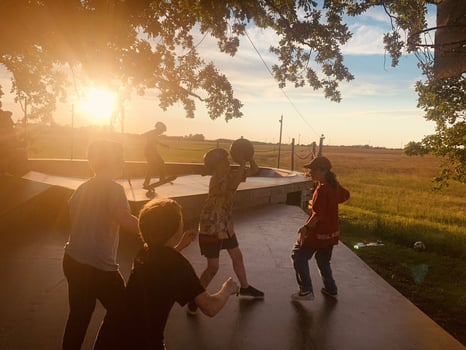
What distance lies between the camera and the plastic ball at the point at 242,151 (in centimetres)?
398

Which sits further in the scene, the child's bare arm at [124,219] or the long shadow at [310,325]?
the long shadow at [310,325]

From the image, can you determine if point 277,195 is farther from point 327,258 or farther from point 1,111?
point 1,111

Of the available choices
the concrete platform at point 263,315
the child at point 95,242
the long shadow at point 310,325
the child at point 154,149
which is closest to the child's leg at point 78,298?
the child at point 95,242

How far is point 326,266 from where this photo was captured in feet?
15.4

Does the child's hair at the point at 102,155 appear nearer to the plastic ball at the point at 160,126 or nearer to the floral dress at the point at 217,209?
the floral dress at the point at 217,209

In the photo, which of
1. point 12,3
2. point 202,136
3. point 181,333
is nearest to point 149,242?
point 181,333

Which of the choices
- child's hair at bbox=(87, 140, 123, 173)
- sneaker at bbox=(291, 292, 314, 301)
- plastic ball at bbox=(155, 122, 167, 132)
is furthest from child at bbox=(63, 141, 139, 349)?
plastic ball at bbox=(155, 122, 167, 132)

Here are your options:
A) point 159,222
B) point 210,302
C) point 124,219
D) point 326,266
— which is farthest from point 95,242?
point 326,266

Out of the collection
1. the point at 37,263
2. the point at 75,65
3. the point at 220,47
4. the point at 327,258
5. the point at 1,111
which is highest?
the point at 220,47

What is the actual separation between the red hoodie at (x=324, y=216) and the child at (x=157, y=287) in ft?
8.84

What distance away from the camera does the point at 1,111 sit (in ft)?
43.5

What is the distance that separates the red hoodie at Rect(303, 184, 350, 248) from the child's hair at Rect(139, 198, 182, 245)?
9.04ft

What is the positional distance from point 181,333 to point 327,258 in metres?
1.82

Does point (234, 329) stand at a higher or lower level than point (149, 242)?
lower
